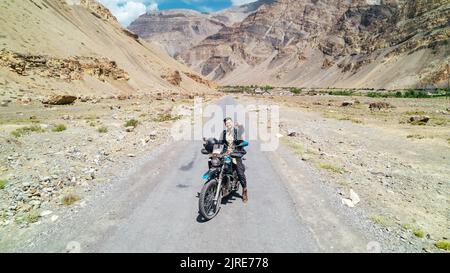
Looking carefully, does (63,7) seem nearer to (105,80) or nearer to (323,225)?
(105,80)

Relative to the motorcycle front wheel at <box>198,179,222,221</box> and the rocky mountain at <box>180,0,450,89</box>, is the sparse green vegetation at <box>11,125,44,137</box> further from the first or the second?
the rocky mountain at <box>180,0,450,89</box>

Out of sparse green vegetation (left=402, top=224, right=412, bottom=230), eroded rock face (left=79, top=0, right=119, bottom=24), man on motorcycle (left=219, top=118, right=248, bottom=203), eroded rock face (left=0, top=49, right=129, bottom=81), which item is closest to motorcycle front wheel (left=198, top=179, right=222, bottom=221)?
man on motorcycle (left=219, top=118, right=248, bottom=203)

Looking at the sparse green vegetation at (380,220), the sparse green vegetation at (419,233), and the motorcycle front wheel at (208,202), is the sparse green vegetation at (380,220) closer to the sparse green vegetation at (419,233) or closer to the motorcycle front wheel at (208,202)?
the sparse green vegetation at (419,233)

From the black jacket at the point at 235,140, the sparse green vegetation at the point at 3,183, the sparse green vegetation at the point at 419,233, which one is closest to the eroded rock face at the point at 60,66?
the sparse green vegetation at the point at 3,183

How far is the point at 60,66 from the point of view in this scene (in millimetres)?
50188

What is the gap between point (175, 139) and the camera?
752 inches

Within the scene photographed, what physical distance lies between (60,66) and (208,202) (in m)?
50.9

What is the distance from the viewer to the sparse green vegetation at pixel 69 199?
837cm

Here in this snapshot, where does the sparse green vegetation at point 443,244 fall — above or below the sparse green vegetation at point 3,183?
below

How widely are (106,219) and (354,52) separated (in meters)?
181

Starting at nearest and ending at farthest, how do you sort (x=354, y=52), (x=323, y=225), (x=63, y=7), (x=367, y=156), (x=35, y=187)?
(x=323, y=225), (x=35, y=187), (x=367, y=156), (x=63, y=7), (x=354, y=52)

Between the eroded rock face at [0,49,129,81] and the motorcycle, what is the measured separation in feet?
144

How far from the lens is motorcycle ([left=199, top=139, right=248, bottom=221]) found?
7305 millimetres

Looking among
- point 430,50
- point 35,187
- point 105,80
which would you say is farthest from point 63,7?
point 430,50
